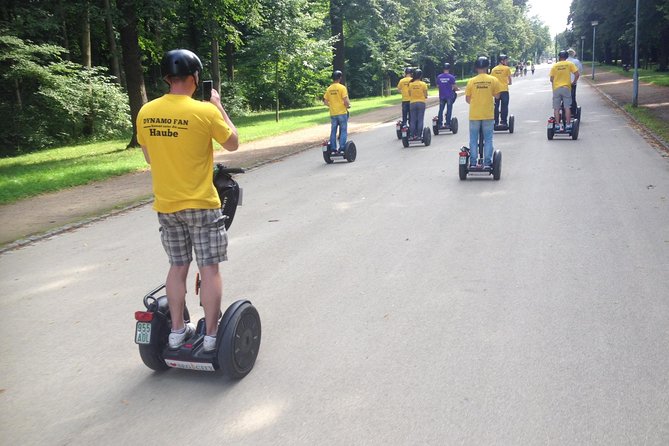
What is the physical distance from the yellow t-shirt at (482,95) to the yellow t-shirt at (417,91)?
516 centimetres

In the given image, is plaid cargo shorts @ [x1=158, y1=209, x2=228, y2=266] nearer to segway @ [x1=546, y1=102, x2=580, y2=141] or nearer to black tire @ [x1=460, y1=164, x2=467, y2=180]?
black tire @ [x1=460, y1=164, x2=467, y2=180]

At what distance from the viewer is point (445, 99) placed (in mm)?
17688

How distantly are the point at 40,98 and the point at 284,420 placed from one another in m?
24.4

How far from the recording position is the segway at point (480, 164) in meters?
10.5

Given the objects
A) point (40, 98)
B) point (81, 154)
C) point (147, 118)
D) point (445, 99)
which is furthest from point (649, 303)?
point (40, 98)

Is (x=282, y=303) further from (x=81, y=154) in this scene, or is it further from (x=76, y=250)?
(x=81, y=154)

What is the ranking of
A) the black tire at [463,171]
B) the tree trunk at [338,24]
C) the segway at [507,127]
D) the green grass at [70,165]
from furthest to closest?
1. the tree trunk at [338,24]
2. the segway at [507,127]
3. the green grass at [70,165]
4. the black tire at [463,171]

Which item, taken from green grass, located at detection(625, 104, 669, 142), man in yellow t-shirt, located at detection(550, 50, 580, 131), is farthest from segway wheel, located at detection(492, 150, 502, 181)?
green grass, located at detection(625, 104, 669, 142)

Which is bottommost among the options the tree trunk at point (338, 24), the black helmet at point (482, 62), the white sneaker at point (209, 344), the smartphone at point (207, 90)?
the white sneaker at point (209, 344)

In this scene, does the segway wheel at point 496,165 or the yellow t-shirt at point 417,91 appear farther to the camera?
the yellow t-shirt at point 417,91

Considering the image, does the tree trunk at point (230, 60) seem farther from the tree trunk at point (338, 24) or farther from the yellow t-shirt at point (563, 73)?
the yellow t-shirt at point (563, 73)

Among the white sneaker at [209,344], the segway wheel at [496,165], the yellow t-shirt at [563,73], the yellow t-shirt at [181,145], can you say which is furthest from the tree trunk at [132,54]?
the white sneaker at [209,344]

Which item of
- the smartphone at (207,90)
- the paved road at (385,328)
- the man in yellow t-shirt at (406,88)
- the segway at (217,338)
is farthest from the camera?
the man in yellow t-shirt at (406,88)

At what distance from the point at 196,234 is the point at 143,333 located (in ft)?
2.41
